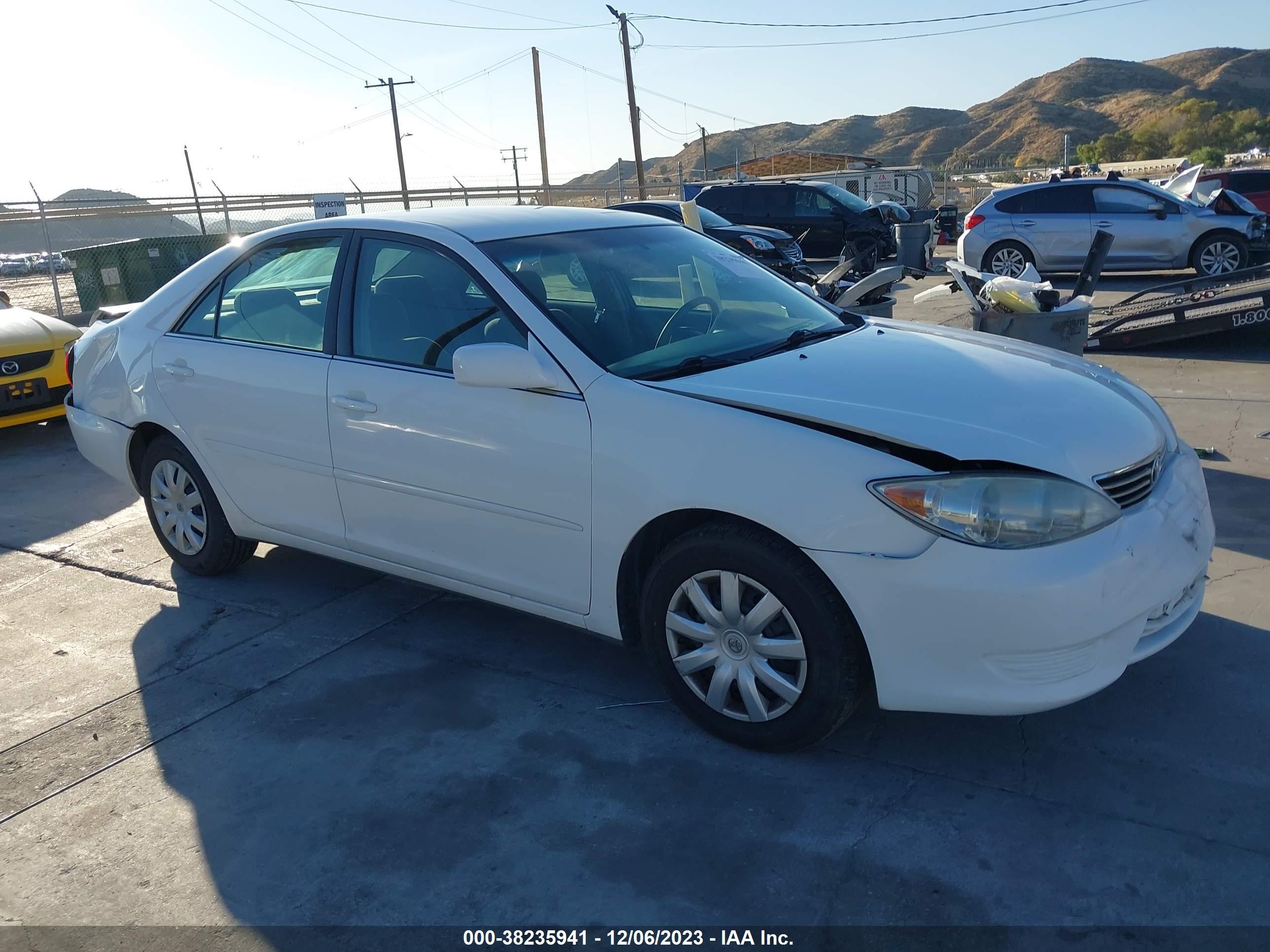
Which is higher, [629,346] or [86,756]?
[629,346]

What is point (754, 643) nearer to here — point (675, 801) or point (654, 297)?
point (675, 801)

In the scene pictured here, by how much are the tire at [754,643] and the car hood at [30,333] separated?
703 centimetres

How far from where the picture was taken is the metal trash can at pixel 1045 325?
601cm

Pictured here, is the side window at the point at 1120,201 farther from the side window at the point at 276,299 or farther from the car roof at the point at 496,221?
the side window at the point at 276,299

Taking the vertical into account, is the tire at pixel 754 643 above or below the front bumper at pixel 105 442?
below

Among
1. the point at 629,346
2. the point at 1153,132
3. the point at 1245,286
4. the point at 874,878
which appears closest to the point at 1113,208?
the point at 1245,286

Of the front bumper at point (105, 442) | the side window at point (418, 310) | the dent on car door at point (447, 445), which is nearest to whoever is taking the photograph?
the dent on car door at point (447, 445)

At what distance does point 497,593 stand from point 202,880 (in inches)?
53.7

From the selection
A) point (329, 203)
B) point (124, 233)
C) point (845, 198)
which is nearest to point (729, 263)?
point (329, 203)

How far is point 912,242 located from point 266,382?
12423mm

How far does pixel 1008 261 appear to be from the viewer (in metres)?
15.1

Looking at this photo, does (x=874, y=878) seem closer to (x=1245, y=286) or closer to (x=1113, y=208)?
(x=1245, y=286)

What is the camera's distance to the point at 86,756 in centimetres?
362

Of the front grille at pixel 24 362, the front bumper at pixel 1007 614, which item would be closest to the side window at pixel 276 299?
the front bumper at pixel 1007 614
